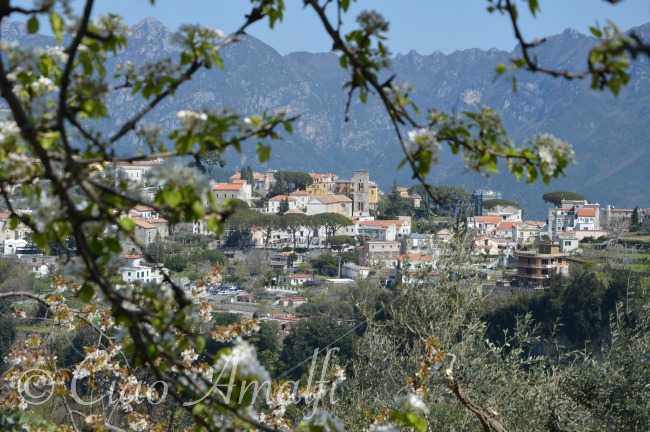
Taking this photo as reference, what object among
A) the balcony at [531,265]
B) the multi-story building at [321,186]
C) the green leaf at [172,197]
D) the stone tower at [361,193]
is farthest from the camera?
the multi-story building at [321,186]

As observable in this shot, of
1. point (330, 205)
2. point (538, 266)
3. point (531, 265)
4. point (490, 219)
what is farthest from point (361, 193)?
point (538, 266)

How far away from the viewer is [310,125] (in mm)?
195250

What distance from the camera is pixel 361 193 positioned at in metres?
69.2

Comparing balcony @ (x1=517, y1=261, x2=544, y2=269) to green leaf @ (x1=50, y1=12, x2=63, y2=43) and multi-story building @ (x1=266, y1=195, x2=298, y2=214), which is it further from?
green leaf @ (x1=50, y1=12, x2=63, y2=43)

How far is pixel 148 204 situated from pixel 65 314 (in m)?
3.05

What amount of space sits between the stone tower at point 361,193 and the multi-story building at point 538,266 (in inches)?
1163

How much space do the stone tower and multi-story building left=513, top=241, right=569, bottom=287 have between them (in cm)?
2954

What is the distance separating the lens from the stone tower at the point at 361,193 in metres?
68.2

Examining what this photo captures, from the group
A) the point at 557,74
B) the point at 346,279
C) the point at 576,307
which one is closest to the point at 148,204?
the point at 557,74

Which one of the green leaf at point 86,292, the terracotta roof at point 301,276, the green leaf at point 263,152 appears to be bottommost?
the terracotta roof at point 301,276

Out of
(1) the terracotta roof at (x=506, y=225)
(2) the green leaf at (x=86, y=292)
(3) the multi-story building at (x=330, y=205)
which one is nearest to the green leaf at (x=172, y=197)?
(2) the green leaf at (x=86, y=292)

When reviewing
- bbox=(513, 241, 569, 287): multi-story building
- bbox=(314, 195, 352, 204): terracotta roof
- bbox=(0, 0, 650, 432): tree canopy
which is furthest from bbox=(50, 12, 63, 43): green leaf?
bbox=(314, 195, 352, 204): terracotta roof

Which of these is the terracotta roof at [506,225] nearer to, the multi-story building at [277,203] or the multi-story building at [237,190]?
the multi-story building at [277,203]

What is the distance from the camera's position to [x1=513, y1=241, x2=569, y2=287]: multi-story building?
3700 cm
